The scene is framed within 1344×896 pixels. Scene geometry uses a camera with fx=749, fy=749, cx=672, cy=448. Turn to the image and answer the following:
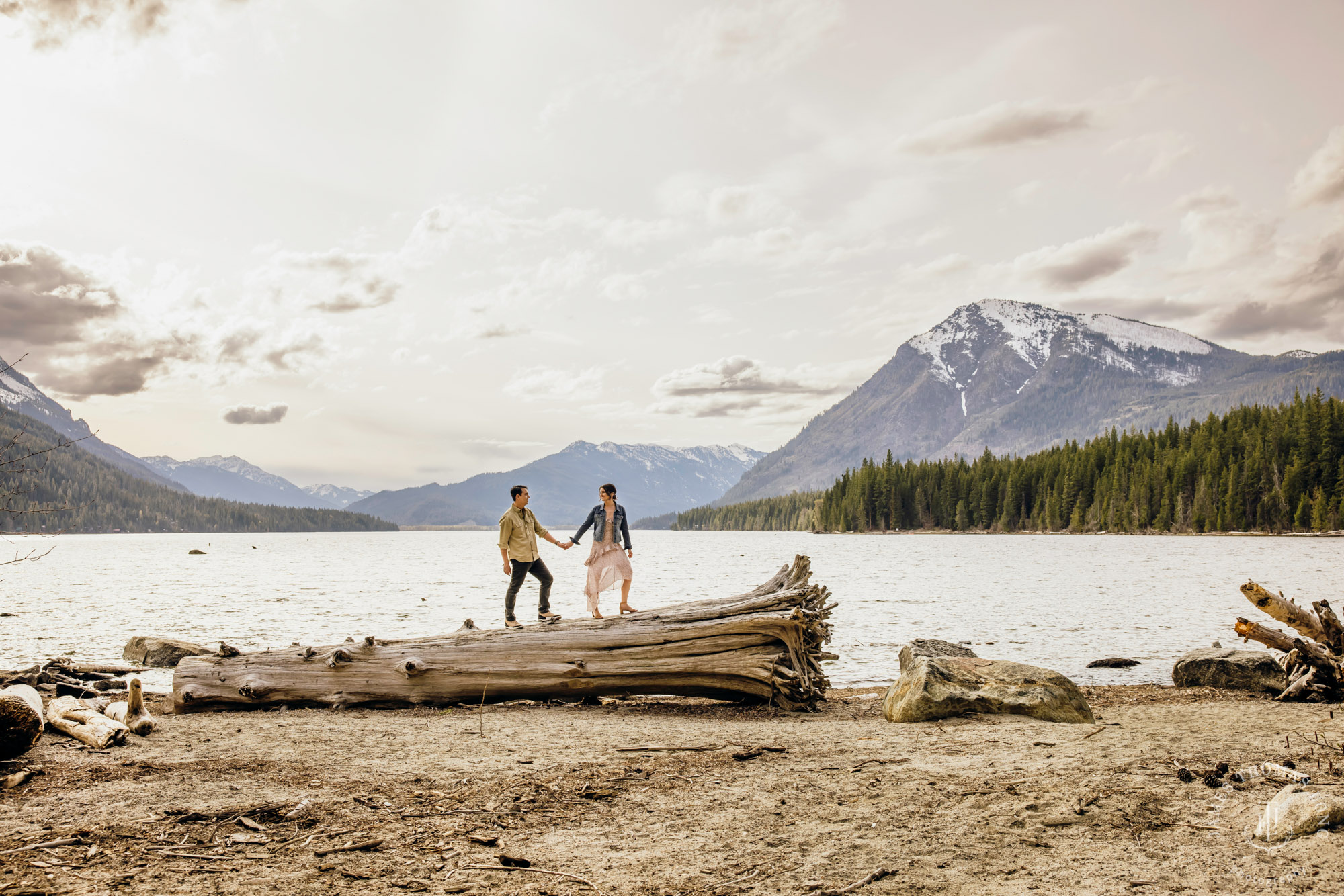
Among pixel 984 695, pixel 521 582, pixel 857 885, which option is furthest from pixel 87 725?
pixel 984 695

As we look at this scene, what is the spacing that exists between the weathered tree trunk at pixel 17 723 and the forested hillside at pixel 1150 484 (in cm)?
12900

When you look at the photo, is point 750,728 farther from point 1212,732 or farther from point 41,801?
point 41,801

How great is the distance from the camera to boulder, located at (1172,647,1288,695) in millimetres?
13906

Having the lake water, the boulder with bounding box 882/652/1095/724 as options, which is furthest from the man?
the boulder with bounding box 882/652/1095/724

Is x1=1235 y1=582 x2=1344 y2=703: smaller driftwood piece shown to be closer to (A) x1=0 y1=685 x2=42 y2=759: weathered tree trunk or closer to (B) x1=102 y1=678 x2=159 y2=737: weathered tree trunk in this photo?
(B) x1=102 y1=678 x2=159 y2=737: weathered tree trunk

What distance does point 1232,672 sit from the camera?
14.2 metres

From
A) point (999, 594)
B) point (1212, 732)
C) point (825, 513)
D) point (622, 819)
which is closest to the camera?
point (622, 819)

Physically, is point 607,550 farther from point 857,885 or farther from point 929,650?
point 857,885

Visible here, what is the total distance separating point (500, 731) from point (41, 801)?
4.81m

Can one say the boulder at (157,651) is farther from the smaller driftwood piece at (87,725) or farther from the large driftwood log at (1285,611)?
the large driftwood log at (1285,611)

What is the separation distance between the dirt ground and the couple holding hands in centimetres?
556

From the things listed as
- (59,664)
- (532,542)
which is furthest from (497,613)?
(59,664)

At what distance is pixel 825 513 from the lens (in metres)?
176

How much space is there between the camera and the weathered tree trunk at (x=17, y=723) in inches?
301
